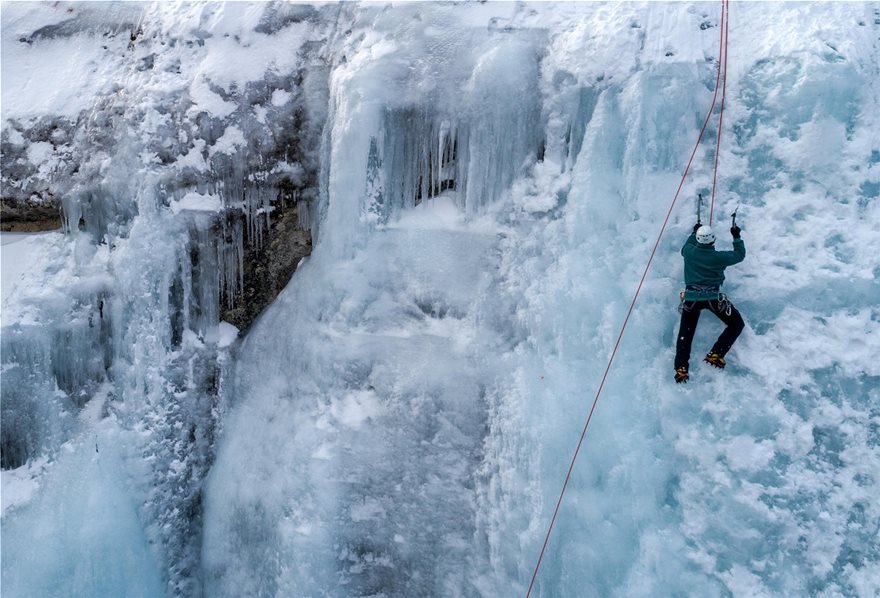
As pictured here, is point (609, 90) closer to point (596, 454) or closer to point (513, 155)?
point (513, 155)

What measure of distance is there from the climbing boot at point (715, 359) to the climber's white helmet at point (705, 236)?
714 millimetres

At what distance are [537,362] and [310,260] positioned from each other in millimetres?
2060

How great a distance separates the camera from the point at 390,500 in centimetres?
513

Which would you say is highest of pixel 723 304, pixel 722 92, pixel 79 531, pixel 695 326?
pixel 722 92

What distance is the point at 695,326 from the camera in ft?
14.1

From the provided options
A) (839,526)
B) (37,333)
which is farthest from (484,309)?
(37,333)

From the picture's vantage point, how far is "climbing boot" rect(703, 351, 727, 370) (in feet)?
13.8

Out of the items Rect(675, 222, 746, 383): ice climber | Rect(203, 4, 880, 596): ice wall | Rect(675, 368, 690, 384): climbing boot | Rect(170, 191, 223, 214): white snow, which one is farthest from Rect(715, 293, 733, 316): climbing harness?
Rect(170, 191, 223, 214): white snow

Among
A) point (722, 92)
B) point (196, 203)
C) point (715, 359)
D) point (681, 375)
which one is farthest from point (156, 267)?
point (722, 92)

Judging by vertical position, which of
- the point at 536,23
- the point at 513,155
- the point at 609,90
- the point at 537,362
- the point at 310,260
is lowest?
the point at 537,362

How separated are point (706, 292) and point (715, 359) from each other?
17.4 inches

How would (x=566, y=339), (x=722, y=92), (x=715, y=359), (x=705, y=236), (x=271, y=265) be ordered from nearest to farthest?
(x=705, y=236) < (x=715, y=359) < (x=722, y=92) < (x=566, y=339) < (x=271, y=265)

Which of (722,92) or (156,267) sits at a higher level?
(722,92)

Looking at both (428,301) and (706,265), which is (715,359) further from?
(428,301)
